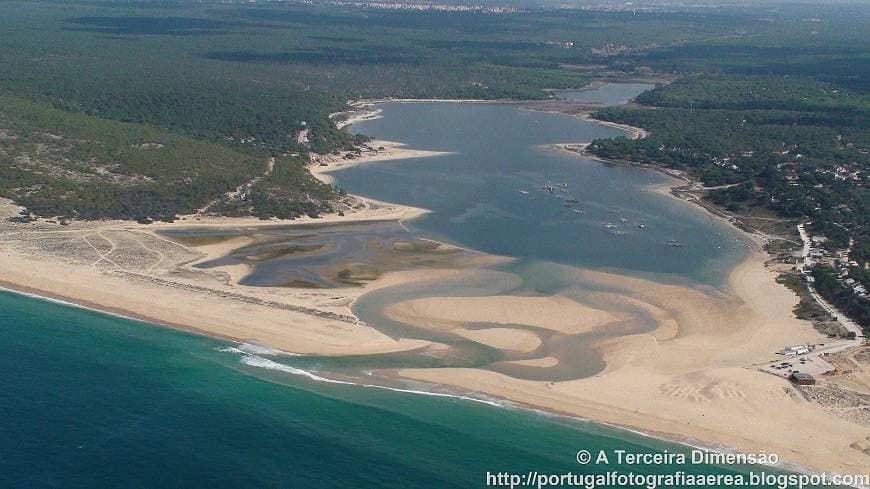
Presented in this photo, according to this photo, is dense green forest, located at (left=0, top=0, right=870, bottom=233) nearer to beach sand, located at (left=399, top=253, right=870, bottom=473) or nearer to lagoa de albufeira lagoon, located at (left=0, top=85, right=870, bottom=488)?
lagoa de albufeira lagoon, located at (left=0, top=85, right=870, bottom=488)

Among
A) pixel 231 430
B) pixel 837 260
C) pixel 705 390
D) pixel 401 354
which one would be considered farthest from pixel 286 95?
pixel 231 430

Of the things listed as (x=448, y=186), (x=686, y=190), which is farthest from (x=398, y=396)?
(x=686, y=190)

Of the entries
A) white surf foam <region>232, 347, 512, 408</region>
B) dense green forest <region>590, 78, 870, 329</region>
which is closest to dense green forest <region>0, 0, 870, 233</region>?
dense green forest <region>590, 78, 870, 329</region>

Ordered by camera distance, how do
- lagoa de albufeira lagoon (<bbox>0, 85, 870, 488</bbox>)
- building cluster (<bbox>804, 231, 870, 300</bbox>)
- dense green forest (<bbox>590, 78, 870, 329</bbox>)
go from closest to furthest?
1. lagoa de albufeira lagoon (<bbox>0, 85, 870, 488</bbox>)
2. building cluster (<bbox>804, 231, 870, 300</bbox>)
3. dense green forest (<bbox>590, 78, 870, 329</bbox>)

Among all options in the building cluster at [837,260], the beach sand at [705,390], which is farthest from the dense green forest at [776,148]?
the beach sand at [705,390]

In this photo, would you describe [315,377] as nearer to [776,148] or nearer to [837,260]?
[837,260]

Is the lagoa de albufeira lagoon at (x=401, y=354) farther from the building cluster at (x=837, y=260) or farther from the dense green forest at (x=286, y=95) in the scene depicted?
the dense green forest at (x=286, y=95)

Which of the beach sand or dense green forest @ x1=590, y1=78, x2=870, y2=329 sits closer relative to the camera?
the beach sand
